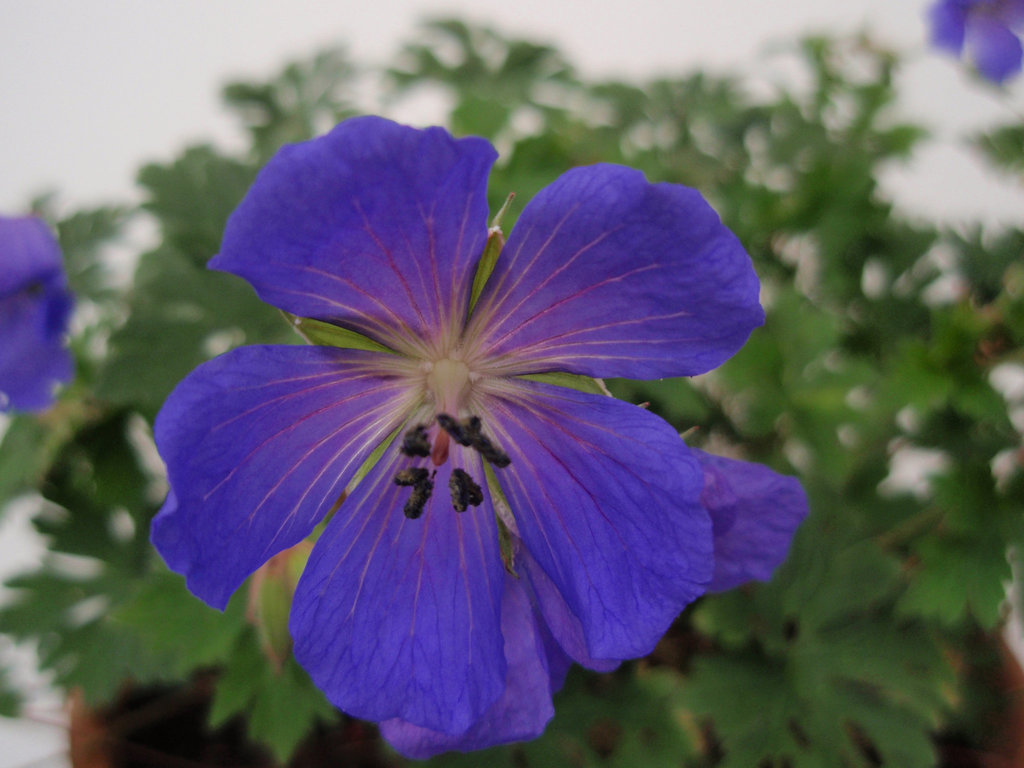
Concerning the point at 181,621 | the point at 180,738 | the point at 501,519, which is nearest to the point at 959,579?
the point at 501,519

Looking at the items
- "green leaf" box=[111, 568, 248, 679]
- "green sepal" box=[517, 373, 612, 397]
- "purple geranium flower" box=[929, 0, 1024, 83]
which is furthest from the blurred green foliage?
"green sepal" box=[517, 373, 612, 397]

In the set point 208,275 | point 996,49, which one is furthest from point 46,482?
point 996,49

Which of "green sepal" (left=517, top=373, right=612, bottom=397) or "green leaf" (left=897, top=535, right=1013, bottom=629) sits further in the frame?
"green leaf" (left=897, top=535, right=1013, bottom=629)

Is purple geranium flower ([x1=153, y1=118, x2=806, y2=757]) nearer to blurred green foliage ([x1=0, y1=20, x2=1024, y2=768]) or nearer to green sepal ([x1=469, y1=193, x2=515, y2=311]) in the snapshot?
green sepal ([x1=469, y1=193, x2=515, y2=311])

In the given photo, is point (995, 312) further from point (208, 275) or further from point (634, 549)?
point (208, 275)

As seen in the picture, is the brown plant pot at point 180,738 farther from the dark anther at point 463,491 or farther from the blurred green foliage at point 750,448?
the dark anther at point 463,491

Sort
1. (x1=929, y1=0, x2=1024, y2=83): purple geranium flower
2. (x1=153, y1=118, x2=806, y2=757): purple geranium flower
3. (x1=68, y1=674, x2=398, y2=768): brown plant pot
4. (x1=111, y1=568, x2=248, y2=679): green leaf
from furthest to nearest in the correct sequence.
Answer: (x1=929, y1=0, x2=1024, y2=83): purple geranium flower
(x1=68, y1=674, x2=398, y2=768): brown plant pot
(x1=111, y1=568, x2=248, y2=679): green leaf
(x1=153, y1=118, x2=806, y2=757): purple geranium flower
